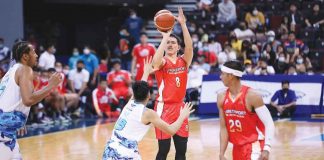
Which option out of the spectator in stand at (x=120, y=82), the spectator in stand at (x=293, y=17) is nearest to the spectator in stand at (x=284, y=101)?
the spectator in stand at (x=120, y=82)

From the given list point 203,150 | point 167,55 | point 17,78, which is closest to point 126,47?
point 203,150

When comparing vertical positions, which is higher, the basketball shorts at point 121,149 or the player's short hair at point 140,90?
the player's short hair at point 140,90

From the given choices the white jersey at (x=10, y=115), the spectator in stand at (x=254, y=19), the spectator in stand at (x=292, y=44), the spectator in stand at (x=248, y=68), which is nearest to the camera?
the white jersey at (x=10, y=115)

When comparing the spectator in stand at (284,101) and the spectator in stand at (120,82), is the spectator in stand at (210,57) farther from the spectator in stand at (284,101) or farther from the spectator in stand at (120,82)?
the spectator in stand at (284,101)

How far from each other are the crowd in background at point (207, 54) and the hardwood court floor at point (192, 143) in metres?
2.16

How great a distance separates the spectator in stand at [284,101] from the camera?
17.5 metres

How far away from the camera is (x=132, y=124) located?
267 inches

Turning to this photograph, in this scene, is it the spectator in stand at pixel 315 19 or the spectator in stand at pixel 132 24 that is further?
the spectator in stand at pixel 132 24

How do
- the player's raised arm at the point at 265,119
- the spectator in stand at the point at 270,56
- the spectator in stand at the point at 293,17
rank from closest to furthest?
the player's raised arm at the point at 265,119 → the spectator in stand at the point at 270,56 → the spectator in stand at the point at 293,17

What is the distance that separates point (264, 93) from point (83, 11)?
10.8 m

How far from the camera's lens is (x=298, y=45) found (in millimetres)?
20641

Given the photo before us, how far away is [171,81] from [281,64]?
1096cm

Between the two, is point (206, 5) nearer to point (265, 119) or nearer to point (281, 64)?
point (281, 64)

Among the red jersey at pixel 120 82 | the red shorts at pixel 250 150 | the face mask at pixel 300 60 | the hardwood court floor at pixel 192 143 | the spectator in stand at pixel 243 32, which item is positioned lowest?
the hardwood court floor at pixel 192 143
